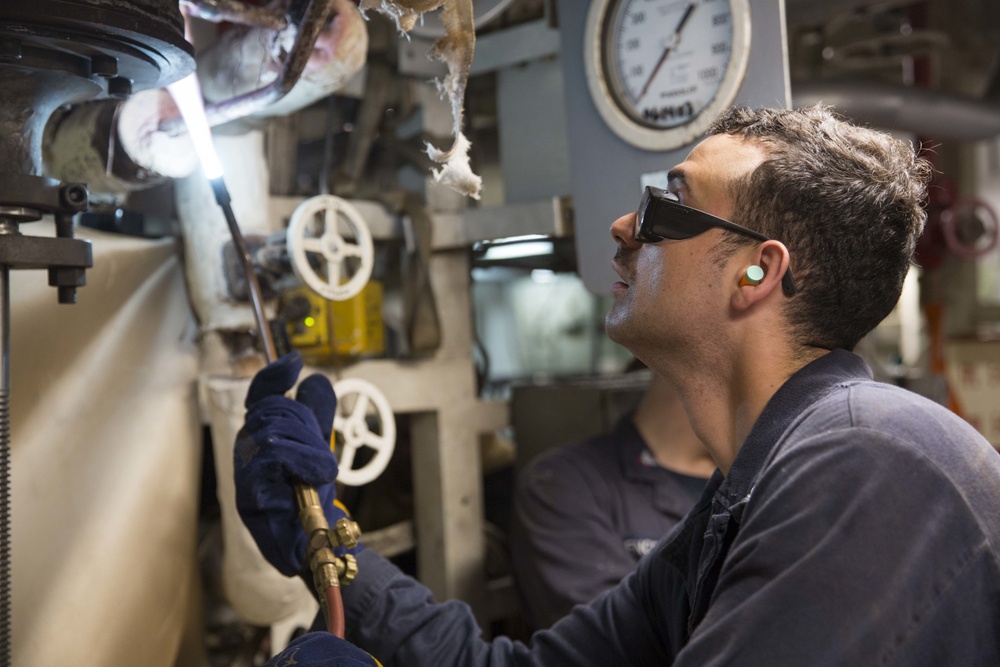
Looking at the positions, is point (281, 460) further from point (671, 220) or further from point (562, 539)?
point (562, 539)

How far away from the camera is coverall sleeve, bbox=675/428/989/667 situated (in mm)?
661

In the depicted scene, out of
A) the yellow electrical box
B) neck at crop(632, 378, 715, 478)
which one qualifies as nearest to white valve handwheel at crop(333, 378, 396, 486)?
the yellow electrical box

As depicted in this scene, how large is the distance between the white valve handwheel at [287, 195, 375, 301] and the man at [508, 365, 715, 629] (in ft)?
2.40

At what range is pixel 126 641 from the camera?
1168 millimetres

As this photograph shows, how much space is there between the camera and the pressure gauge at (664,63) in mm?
1199

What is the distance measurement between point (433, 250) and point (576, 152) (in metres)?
0.42

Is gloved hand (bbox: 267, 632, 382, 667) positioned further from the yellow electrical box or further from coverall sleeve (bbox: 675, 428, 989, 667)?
the yellow electrical box

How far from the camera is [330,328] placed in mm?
1447

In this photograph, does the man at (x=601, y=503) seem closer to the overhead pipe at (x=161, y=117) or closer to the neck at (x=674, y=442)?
the neck at (x=674, y=442)

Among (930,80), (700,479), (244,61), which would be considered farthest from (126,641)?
(930,80)

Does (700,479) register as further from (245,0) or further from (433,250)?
(245,0)

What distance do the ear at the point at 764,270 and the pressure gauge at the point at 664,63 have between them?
32cm

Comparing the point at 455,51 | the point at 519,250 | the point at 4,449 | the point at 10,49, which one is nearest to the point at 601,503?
the point at 519,250

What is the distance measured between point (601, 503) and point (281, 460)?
951 millimetres
